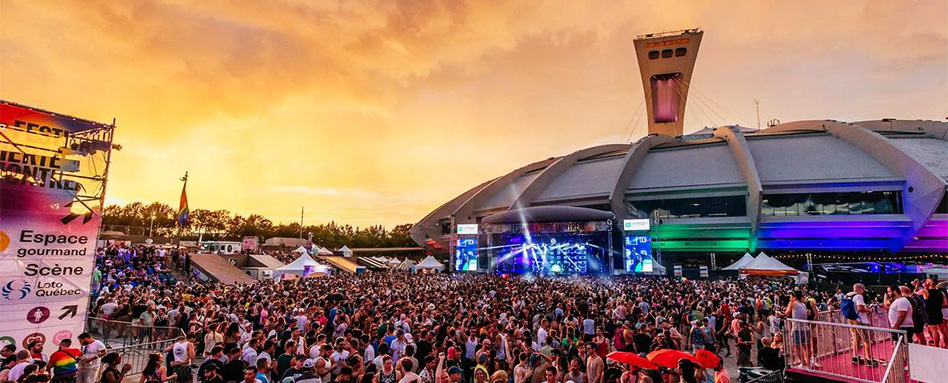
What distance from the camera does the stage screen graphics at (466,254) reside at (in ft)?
136

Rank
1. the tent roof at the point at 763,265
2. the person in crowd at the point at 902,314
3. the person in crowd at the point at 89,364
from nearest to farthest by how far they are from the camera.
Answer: the person in crowd at the point at 902,314 < the person in crowd at the point at 89,364 < the tent roof at the point at 763,265

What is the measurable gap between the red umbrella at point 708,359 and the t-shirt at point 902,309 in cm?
337

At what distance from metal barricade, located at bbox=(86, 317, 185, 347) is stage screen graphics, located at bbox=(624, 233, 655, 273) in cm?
3134

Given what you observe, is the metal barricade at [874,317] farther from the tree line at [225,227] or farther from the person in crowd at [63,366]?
the tree line at [225,227]

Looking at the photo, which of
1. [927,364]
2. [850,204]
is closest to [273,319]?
[927,364]

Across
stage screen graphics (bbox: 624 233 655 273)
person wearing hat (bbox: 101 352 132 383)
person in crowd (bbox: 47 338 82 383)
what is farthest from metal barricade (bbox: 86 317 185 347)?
stage screen graphics (bbox: 624 233 655 273)

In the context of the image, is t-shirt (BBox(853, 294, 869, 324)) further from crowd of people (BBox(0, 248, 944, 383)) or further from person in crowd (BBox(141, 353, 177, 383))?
person in crowd (BBox(141, 353, 177, 383))

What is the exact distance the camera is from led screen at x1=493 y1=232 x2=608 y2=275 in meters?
35.5

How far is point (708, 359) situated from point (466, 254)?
3624 cm

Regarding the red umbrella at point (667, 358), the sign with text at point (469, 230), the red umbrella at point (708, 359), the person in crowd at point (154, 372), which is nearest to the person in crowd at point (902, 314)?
the red umbrella at point (708, 359)

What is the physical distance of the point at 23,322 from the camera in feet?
28.8

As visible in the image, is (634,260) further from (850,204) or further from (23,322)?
(23,322)

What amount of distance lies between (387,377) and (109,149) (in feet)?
29.4

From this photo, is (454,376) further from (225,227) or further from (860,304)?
(225,227)
